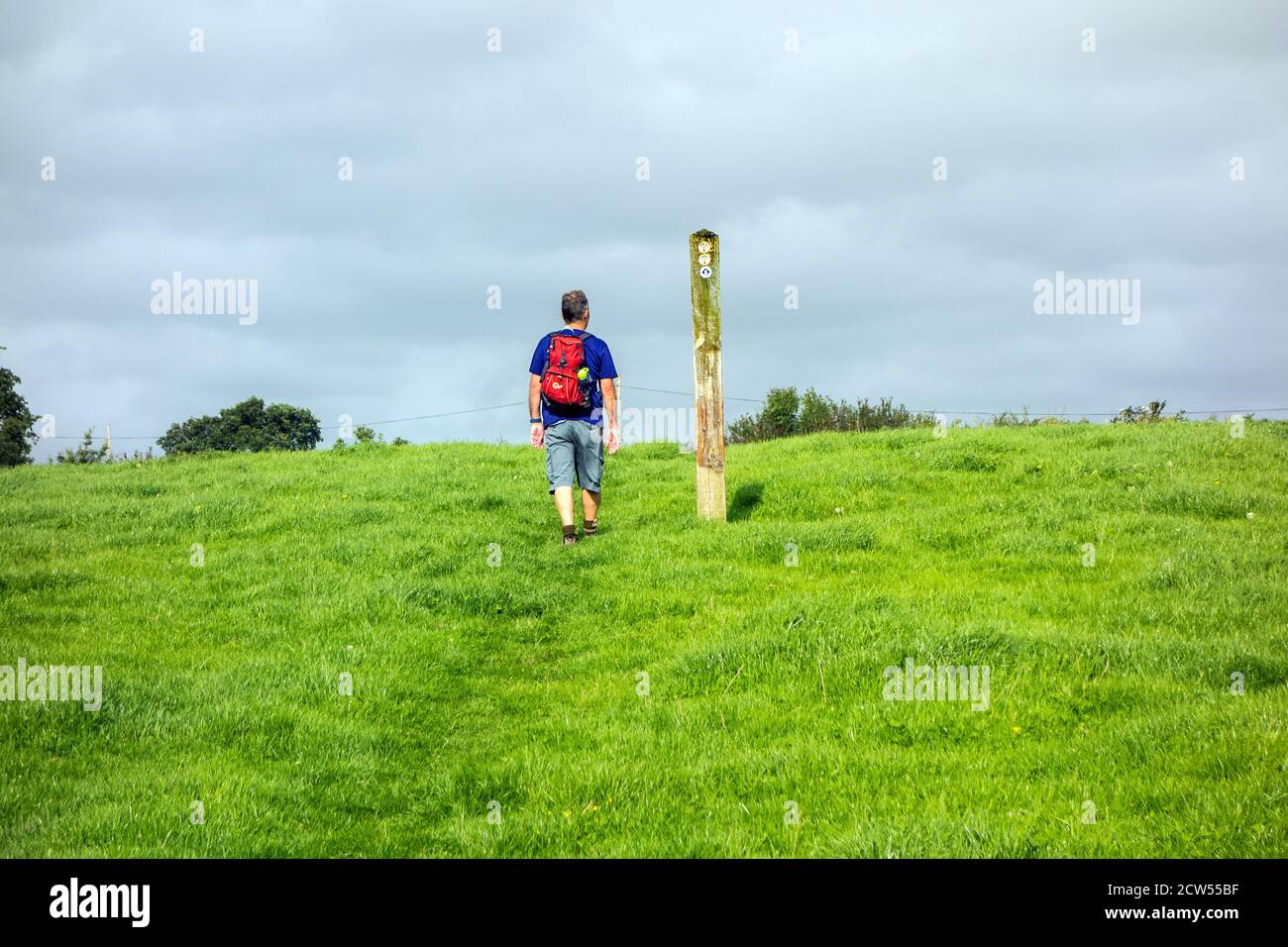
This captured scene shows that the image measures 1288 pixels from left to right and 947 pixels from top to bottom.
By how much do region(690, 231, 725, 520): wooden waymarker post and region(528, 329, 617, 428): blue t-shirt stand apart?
64.1 inches

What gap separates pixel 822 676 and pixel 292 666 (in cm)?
502

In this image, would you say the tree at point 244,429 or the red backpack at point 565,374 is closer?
the red backpack at point 565,374

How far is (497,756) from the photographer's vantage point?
756 cm

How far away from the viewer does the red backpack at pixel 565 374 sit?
13547 millimetres

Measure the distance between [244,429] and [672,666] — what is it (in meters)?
81.2

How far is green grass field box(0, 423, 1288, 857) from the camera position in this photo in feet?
19.7

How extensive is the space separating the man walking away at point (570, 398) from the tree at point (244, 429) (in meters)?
72.8

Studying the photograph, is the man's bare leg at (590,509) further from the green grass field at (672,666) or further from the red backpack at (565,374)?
the red backpack at (565,374)

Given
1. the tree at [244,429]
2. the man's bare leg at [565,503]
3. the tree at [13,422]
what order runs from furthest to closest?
the tree at [244,429], the tree at [13,422], the man's bare leg at [565,503]

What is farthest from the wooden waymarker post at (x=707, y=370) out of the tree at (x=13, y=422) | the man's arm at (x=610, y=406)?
the tree at (x=13, y=422)

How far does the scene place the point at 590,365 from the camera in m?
13.8

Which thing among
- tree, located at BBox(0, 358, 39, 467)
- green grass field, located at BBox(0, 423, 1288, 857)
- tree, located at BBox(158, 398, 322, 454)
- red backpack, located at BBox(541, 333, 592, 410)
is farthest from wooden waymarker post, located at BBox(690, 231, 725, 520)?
tree, located at BBox(158, 398, 322, 454)
